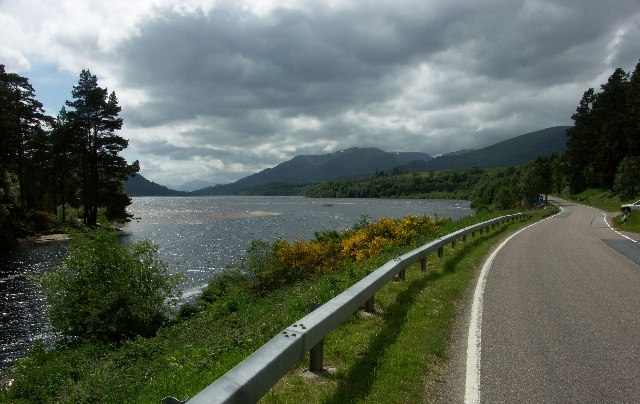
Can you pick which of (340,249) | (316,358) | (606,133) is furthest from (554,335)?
(606,133)

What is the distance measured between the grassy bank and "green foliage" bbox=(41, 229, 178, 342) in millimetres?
861

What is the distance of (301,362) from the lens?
18.4 ft

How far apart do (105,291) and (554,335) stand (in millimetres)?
11840

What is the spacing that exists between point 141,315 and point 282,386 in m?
10.0

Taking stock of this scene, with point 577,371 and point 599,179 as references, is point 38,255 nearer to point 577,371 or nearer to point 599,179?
point 577,371

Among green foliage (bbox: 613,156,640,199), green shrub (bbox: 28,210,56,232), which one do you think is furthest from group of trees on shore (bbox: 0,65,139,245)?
green foliage (bbox: 613,156,640,199)

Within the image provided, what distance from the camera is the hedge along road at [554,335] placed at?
4.88 meters

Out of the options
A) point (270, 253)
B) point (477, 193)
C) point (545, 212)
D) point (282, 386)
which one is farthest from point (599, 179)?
point (282, 386)

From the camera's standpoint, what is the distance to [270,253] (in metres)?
18.4

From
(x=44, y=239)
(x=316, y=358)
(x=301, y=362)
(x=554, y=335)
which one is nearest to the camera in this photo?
(x=316, y=358)

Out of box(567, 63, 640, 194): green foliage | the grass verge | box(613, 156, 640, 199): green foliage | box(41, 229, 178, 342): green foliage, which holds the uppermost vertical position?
box(567, 63, 640, 194): green foliage

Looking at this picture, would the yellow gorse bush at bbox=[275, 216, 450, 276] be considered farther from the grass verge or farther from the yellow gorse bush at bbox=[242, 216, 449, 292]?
the grass verge

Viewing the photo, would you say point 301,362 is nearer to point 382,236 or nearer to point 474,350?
point 474,350

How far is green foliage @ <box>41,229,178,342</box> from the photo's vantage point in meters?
13.0
